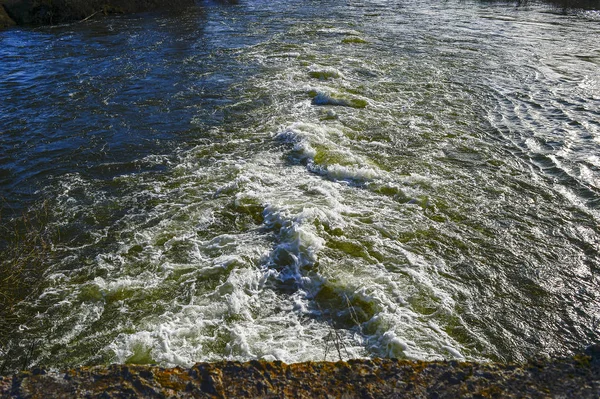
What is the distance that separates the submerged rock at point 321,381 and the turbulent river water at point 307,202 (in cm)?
75

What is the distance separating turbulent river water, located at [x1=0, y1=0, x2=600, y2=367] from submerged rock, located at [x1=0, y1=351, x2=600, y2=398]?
2.46 ft

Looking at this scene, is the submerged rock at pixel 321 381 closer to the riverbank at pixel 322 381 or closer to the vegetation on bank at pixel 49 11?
the riverbank at pixel 322 381

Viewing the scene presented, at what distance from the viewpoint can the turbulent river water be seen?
4.60 m

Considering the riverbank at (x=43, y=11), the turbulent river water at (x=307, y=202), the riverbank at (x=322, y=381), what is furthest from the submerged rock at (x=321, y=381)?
the riverbank at (x=43, y=11)

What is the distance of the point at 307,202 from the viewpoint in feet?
22.8

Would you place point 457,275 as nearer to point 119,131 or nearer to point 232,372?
point 232,372

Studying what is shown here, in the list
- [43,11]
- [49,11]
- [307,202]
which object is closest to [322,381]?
[307,202]

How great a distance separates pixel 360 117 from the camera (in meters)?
10.2

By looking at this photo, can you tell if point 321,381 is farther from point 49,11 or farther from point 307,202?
point 49,11

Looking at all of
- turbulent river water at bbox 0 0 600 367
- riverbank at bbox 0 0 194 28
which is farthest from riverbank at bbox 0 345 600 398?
riverbank at bbox 0 0 194 28

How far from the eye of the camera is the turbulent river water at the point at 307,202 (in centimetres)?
460

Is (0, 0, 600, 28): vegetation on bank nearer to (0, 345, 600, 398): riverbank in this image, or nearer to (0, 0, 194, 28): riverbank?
(0, 0, 194, 28): riverbank

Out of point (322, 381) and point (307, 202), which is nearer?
point (322, 381)

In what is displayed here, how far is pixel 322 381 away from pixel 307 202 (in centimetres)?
421
